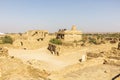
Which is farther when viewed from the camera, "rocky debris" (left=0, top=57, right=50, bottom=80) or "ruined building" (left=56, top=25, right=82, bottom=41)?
"ruined building" (left=56, top=25, right=82, bottom=41)

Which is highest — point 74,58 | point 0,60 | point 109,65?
point 0,60

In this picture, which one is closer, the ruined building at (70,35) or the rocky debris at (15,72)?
the rocky debris at (15,72)

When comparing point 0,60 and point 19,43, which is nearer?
point 0,60

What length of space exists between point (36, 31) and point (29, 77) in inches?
1438

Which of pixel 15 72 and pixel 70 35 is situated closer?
pixel 15 72

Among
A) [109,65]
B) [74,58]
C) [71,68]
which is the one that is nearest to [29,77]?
[71,68]

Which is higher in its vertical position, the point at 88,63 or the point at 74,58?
the point at 88,63

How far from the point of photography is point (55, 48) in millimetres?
26516

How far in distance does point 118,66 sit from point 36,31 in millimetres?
34278

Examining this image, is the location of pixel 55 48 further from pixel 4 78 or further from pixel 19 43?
pixel 4 78

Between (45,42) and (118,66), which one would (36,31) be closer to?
(45,42)

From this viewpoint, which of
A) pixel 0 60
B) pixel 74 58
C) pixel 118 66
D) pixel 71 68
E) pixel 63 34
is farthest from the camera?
pixel 63 34

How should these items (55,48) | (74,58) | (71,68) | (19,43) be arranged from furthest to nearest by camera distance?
(19,43)
(55,48)
(74,58)
(71,68)

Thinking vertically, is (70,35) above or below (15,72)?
below
